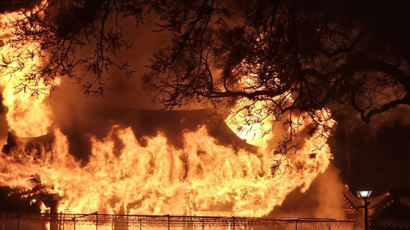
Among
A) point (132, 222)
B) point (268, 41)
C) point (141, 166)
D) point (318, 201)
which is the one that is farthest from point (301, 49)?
point (318, 201)

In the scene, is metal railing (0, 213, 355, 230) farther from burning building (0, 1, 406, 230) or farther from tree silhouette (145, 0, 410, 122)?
tree silhouette (145, 0, 410, 122)

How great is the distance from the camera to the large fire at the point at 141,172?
59.1ft

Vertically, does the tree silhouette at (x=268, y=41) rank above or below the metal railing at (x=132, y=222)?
above

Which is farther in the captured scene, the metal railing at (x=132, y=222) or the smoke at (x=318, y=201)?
the smoke at (x=318, y=201)

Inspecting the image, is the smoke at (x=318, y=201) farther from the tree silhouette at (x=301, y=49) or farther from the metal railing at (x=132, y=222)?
the tree silhouette at (x=301, y=49)

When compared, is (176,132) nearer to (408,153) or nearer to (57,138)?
(57,138)

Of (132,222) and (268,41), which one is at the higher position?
(268,41)

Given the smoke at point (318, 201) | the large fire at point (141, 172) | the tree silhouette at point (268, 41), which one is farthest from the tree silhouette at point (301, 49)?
the smoke at point (318, 201)

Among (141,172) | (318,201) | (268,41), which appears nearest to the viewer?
(268,41)

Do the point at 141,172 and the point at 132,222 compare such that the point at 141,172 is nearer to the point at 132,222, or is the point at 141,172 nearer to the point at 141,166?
the point at 141,166

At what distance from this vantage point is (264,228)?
18938mm

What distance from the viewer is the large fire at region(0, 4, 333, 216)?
18.0 m

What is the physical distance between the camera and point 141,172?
18766 mm

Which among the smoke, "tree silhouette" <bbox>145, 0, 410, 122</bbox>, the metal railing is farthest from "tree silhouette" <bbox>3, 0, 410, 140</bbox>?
the smoke
